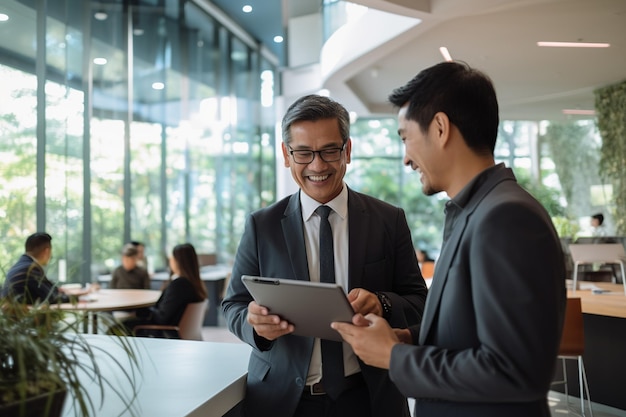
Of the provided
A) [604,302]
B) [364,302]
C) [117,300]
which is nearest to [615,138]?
[604,302]

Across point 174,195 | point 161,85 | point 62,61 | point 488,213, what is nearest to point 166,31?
point 161,85

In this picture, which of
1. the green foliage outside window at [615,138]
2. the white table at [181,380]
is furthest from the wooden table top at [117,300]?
the green foliage outside window at [615,138]

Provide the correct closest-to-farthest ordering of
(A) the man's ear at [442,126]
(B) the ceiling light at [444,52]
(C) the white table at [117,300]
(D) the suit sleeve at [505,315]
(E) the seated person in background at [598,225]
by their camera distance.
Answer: (D) the suit sleeve at [505,315]
(A) the man's ear at [442,126]
(C) the white table at [117,300]
(B) the ceiling light at [444,52]
(E) the seated person in background at [598,225]

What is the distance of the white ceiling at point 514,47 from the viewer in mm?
6953

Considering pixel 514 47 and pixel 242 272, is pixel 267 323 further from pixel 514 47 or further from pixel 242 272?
pixel 514 47

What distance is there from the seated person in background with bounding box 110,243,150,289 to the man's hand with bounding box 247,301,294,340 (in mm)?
6203

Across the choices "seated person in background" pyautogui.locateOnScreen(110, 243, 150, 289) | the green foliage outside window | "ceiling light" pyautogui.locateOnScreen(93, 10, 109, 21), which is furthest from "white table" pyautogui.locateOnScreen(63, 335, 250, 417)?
the green foliage outside window

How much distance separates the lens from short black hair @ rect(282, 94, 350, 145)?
1926mm

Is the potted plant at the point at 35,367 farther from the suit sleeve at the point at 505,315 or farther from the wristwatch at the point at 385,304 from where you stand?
the wristwatch at the point at 385,304

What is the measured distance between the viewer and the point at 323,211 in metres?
1.98

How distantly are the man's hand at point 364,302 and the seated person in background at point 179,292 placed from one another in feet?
13.8

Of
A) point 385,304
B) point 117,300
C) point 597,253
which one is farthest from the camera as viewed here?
point 597,253

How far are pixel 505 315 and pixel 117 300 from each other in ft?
17.1

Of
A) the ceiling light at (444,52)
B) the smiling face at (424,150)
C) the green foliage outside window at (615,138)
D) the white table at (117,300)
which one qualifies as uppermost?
the ceiling light at (444,52)
